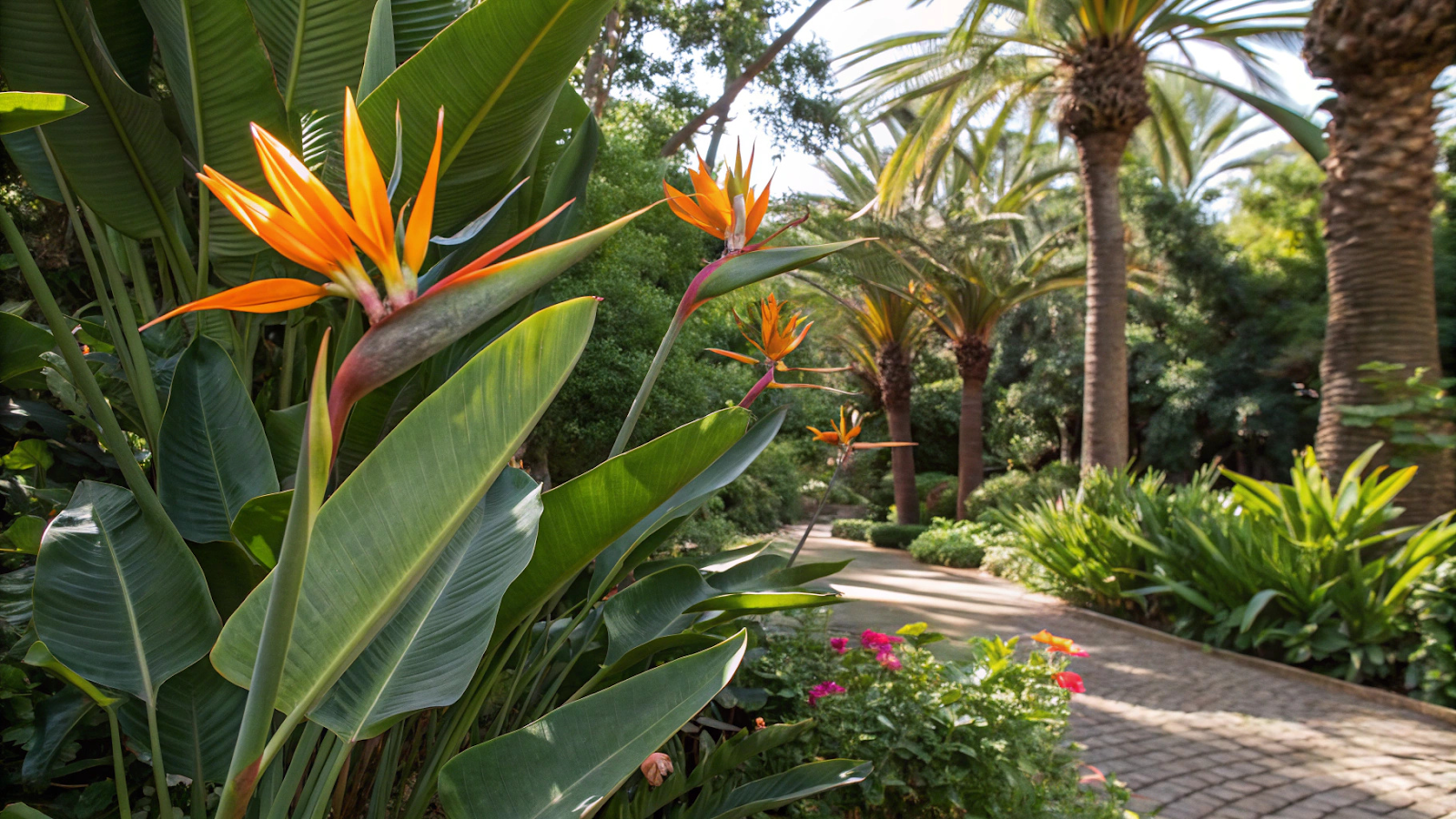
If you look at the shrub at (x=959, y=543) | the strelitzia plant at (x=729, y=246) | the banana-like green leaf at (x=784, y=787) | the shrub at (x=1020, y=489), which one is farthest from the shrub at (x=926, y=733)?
the shrub at (x=1020, y=489)

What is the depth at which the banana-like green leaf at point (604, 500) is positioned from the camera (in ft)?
4.70

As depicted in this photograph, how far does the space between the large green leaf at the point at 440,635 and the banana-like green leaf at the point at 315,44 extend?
106cm

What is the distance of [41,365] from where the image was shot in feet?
5.77

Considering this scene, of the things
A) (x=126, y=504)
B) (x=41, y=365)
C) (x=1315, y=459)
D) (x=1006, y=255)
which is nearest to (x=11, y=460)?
(x=41, y=365)

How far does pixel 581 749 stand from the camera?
48.9 inches

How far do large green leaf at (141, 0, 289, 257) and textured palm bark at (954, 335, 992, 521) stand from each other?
15097mm

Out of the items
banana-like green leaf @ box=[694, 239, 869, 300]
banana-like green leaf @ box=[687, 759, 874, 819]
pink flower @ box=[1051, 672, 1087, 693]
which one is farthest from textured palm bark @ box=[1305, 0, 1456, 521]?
banana-like green leaf @ box=[694, 239, 869, 300]

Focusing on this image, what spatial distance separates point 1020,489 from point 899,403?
3.07 meters

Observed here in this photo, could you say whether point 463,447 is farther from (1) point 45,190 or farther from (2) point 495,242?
(1) point 45,190

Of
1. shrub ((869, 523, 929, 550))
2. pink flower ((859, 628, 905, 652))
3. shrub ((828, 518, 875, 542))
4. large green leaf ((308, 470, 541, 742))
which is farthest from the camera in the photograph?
shrub ((828, 518, 875, 542))

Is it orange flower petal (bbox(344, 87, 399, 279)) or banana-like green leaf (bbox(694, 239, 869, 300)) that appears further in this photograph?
banana-like green leaf (bbox(694, 239, 869, 300))

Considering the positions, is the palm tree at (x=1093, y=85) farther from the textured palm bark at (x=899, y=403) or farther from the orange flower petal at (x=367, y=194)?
the orange flower petal at (x=367, y=194)

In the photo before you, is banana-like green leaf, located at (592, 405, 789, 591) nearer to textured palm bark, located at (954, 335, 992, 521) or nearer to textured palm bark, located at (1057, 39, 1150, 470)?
textured palm bark, located at (1057, 39, 1150, 470)

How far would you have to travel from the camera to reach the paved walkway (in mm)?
3438
